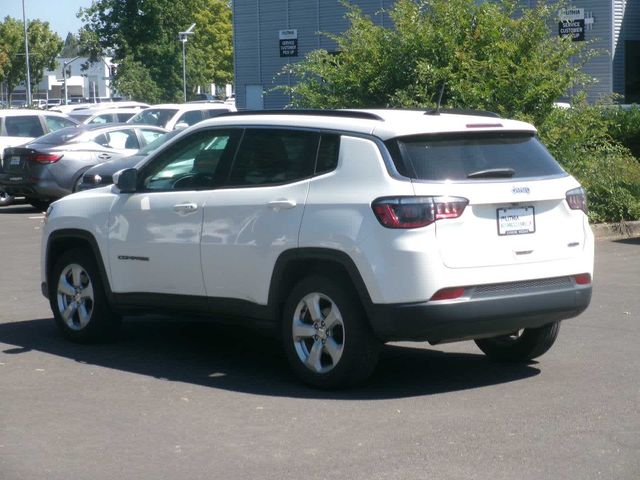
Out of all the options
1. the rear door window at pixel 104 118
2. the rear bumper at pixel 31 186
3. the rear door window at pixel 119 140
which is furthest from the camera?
the rear door window at pixel 104 118

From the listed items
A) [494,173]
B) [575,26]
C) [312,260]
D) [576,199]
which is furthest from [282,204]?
[575,26]

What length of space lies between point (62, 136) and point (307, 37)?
81.3ft

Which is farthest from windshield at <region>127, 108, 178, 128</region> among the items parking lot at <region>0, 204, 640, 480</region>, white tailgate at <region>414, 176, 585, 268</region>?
white tailgate at <region>414, 176, 585, 268</region>

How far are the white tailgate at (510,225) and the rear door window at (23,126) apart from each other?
1825 centimetres

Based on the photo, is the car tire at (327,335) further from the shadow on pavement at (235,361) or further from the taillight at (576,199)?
the taillight at (576,199)

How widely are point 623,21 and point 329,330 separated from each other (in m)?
29.3

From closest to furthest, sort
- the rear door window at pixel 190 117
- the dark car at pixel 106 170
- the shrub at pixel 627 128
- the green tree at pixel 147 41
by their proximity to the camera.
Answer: the dark car at pixel 106 170, the shrub at pixel 627 128, the rear door window at pixel 190 117, the green tree at pixel 147 41

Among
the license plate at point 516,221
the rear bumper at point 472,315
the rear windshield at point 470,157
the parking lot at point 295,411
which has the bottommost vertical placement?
the parking lot at point 295,411

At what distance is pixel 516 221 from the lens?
7.19 m

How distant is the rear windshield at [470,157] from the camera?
23.1 ft

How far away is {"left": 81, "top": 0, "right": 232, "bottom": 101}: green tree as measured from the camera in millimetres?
57500

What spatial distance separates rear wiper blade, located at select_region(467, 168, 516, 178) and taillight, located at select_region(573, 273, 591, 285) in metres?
0.82

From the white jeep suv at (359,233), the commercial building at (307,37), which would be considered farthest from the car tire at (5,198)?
the white jeep suv at (359,233)

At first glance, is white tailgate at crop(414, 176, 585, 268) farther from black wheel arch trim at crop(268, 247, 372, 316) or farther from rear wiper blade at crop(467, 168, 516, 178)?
black wheel arch trim at crop(268, 247, 372, 316)
